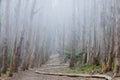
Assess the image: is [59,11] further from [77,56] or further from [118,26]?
[118,26]

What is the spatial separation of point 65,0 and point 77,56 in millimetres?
37595

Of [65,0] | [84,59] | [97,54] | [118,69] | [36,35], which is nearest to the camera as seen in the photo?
[118,69]

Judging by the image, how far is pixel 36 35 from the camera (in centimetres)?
3122

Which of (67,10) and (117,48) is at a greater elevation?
(67,10)

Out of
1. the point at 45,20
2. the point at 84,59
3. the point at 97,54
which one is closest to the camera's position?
the point at 97,54

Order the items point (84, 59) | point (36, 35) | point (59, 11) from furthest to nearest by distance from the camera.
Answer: point (59, 11) < point (36, 35) < point (84, 59)

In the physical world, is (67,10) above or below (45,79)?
above

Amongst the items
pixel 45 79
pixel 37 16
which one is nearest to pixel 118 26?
pixel 45 79

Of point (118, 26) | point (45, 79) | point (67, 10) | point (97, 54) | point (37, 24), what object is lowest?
point (45, 79)

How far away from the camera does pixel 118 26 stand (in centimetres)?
1077

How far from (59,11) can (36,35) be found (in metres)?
33.4

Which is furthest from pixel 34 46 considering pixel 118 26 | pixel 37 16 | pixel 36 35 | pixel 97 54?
pixel 118 26

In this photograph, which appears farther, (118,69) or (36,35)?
(36,35)

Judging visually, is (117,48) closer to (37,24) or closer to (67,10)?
(37,24)
